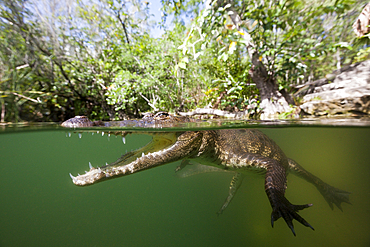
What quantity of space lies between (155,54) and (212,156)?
15.5 feet

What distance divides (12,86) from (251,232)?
8.35 metres

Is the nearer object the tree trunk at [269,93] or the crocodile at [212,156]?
the crocodile at [212,156]

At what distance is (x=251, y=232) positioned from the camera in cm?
519

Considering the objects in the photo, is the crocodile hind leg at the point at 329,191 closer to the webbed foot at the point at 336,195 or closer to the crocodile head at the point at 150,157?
the webbed foot at the point at 336,195

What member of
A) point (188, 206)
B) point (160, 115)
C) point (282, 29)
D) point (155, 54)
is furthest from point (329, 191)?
point (188, 206)

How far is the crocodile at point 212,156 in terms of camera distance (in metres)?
1.98

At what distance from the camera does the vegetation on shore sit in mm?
4105

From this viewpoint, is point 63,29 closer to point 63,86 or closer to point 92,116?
point 63,86

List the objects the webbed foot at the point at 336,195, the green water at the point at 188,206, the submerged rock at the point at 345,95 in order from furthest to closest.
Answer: the green water at the point at 188,206 → the webbed foot at the point at 336,195 → the submerged rock at the point at 345,95

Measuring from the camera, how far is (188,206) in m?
9.90

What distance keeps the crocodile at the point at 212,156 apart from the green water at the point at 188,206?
6.31 ft

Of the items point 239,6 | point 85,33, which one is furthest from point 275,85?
point 85,33

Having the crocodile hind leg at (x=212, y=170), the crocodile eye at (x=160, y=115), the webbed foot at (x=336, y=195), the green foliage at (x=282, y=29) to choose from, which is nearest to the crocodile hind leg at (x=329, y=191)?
the webbed foot at (x=336, y=195)

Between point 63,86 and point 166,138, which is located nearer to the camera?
point 166,138
